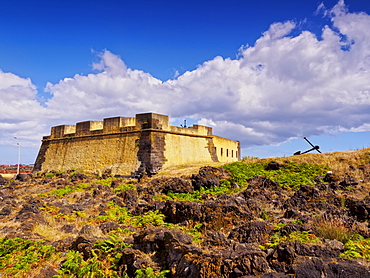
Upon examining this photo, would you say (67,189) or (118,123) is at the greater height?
(118,123)

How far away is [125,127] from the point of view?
26750mm

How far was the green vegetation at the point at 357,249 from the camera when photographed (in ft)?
16.9

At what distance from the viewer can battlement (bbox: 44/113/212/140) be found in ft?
84.6

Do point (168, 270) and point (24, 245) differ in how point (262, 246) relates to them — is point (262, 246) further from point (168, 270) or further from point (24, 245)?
point (24, 245)

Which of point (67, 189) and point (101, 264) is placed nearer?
point (101, 264)

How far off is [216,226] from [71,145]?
26114 millimetres

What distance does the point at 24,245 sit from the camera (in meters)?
7.88

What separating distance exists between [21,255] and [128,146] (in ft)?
61.0

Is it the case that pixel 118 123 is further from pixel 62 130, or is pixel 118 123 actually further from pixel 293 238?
pixel 293 238

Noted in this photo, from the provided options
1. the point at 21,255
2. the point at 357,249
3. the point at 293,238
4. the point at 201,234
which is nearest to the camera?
the point at 357,249

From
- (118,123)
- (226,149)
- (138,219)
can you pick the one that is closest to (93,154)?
(118,123)

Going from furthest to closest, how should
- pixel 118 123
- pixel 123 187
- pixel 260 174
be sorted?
1. pixel 118 123
2. pixel 123 187
3. pixel 260 174

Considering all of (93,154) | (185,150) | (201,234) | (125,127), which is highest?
(125,127)

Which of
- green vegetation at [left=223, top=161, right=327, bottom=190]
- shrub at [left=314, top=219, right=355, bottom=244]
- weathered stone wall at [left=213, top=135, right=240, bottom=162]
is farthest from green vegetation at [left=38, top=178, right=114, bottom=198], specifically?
weathered stone wall at [left=213, top=135, right=240, bottom=162]
